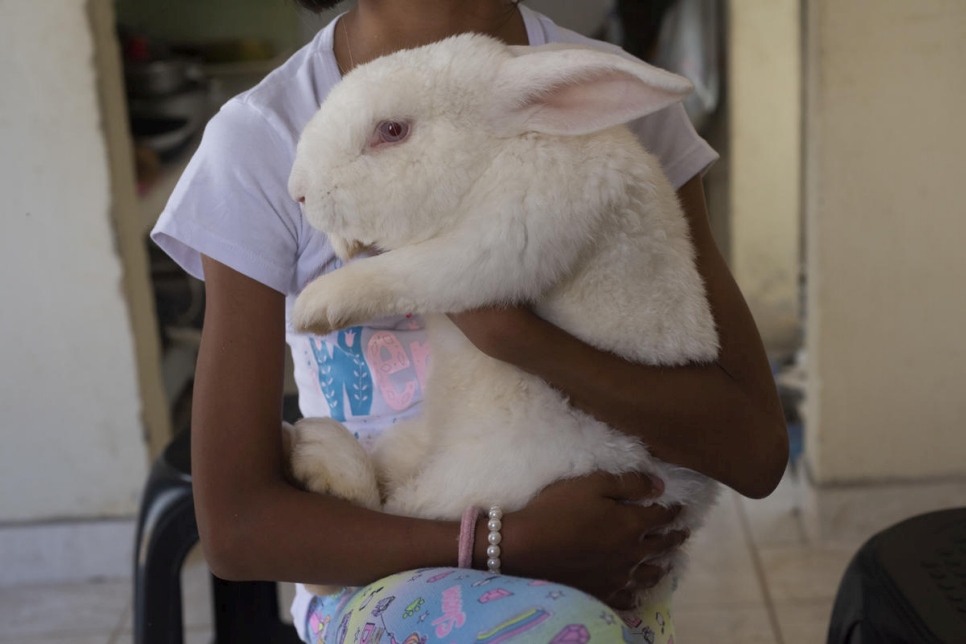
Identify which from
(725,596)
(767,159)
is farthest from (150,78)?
(725,596)

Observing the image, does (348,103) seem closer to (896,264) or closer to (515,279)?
(515,279)

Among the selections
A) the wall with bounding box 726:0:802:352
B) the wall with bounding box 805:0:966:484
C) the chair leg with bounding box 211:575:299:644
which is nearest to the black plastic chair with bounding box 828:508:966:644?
the chair leg with bounding box 211:575:299:644

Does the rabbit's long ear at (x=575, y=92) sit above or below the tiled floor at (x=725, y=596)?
above

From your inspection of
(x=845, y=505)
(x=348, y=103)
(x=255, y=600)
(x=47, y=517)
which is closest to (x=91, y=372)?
(x=47, y=517)

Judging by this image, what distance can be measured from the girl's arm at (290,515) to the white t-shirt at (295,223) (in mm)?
38

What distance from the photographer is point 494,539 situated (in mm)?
859

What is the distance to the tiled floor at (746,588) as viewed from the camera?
6.50 feet

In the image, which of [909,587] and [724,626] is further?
[724,626]

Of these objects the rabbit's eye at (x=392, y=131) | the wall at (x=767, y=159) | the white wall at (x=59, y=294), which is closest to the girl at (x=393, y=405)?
the rabbit's eye at (x=392, y=131)

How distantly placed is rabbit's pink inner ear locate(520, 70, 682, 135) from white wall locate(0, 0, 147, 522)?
4.83 feet

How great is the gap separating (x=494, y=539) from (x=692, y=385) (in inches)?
9.5

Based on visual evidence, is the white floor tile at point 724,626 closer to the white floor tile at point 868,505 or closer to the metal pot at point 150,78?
the white floor tile at point 868,505

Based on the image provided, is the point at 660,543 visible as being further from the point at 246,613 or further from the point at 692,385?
the point at 246,613

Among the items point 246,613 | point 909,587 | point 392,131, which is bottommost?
point 246,613
